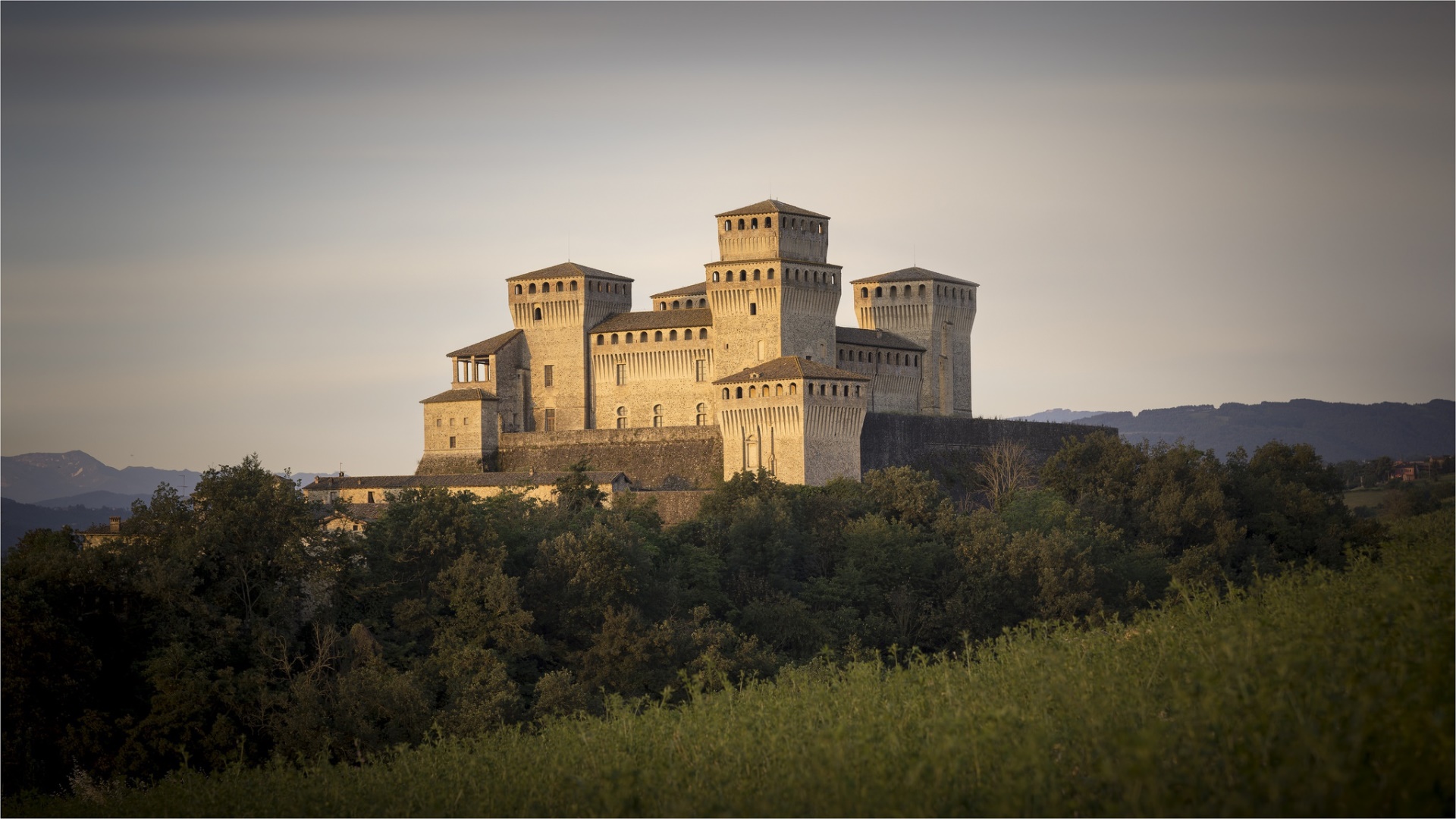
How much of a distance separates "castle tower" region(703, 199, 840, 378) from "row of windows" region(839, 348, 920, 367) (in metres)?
1.30

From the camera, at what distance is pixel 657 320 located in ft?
185

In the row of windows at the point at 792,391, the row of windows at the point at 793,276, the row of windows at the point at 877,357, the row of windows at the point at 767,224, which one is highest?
the row of windows at the point at 767,224

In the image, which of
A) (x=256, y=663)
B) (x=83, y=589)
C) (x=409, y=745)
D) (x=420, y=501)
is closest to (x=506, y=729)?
(x=409, y=745)

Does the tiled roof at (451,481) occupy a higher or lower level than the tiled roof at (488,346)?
lower

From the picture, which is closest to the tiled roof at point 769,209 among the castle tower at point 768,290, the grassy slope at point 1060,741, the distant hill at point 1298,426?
the castle tower at point 768,290

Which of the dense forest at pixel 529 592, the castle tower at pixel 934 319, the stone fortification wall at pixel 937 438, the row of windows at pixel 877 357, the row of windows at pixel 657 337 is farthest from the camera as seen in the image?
the castle tower at pixel 934 319

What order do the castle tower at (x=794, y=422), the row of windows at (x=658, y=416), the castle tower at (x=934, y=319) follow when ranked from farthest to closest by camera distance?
1. the castle tower at (x=934, y=319)
2. the row of windows at (x=658, y=416)
3. the castle tower at (x=794, y=422)

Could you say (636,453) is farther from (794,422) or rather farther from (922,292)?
(922,292)

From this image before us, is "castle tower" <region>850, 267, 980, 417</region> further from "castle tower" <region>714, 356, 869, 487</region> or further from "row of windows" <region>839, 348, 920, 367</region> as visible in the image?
"castle tower" <region>714, 356, 869, 487</region>

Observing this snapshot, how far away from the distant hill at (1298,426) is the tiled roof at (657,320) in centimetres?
5766

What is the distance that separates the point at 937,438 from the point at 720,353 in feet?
28.6

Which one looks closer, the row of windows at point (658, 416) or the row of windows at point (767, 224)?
the row of windows at point (767, 224)

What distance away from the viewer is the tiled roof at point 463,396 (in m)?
55.4

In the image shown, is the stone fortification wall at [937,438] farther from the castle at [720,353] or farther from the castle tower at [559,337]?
the castle tower at [559,337]
